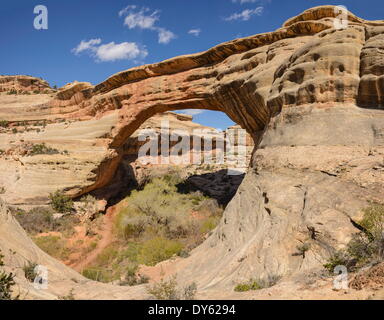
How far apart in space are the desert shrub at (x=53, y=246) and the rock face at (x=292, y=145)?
3.52 meters

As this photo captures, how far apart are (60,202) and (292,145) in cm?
1241

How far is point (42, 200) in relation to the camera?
15344mm

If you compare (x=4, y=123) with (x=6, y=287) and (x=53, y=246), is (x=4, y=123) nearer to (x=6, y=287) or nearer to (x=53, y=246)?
(x=53, y=246)

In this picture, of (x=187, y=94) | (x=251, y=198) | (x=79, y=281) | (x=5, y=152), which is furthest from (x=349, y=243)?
(x=5, y=152)

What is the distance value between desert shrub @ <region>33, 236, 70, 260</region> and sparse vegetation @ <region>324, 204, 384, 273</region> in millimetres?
10795

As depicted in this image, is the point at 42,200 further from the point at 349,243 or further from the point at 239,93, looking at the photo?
the point at 349,243

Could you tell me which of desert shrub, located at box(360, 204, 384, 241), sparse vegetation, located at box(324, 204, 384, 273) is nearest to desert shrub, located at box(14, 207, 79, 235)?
sparse vegetation, located at box(324, 204, 384, 273)

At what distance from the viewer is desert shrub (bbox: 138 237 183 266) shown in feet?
36.0

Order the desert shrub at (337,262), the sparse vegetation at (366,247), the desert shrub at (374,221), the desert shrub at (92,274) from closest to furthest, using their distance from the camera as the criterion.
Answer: the sparse vegetation at (366,247) < the desert shrub at (337,262) < the desert shrub at (374,221) < the desert shrub at (92,274)

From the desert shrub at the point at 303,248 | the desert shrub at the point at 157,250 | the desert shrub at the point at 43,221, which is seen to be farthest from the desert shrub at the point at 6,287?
the desert shrub at the point at 43,221

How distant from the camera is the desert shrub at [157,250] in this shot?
11.0 metres

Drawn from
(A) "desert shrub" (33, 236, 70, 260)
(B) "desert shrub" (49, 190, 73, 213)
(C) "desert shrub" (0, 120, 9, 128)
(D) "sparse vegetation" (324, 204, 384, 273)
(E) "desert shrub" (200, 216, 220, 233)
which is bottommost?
(A) "desert shrub" (33, 236, 70, 260)

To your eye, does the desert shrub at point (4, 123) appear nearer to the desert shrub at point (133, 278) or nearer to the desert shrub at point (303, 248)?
the desert shrub at point (133, 278)

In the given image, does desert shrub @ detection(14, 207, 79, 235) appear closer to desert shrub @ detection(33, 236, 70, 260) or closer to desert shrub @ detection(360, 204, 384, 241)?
desert shrub @ detection(33, 236, 70, 260)
